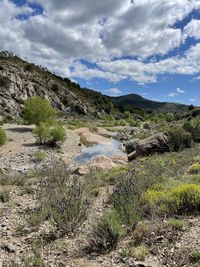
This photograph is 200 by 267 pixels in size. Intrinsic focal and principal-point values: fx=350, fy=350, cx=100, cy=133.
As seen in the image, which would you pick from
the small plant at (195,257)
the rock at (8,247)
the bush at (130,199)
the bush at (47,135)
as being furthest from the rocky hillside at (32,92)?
the small plant at (195,257)

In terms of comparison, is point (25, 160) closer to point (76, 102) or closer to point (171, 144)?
point (171, 144)

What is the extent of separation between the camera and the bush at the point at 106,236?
7000mm

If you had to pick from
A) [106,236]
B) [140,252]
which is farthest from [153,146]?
[140,252]

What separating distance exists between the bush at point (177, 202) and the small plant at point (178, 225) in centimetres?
83

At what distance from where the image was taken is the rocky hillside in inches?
2738

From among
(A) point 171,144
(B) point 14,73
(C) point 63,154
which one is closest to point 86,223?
(A) point 171,144

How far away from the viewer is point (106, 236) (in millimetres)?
7074

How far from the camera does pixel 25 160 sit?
23.4 metres

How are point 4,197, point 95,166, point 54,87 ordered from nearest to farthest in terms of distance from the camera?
point 4,197, point 95,166, point 54,87

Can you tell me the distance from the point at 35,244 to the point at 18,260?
0.71 metres

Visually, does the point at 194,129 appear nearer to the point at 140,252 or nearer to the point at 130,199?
the point at 130,199

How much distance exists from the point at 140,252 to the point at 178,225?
136cm

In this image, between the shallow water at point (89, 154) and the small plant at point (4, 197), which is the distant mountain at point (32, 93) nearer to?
the shallow water at point (89, 154)

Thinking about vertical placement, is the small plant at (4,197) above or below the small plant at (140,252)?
below
